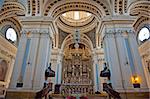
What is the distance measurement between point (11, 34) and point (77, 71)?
8.37m

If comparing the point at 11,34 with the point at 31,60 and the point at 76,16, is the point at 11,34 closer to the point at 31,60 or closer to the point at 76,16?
the point at 31,60

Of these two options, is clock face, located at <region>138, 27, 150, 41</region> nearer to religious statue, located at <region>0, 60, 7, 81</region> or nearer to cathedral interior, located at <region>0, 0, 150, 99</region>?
cathedral interior, located at <region>0, 0, 150, 99</region>

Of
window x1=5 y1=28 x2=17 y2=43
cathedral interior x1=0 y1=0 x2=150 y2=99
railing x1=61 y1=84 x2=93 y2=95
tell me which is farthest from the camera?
railing x1=61 y1=84 x2=93 y2=95

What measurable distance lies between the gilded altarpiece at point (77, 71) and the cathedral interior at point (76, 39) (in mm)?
109

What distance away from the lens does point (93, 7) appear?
12445 mm

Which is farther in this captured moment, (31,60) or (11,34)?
(11,34)

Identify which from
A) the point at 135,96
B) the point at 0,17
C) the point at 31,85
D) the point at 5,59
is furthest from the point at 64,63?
the point at 135,96

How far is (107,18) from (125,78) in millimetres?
4390

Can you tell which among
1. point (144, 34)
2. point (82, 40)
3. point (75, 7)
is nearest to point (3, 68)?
point (75, 7)

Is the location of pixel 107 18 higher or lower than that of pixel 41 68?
higher

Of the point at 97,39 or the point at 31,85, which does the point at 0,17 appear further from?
the point at 97,39

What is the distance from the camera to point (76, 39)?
55.2 ft

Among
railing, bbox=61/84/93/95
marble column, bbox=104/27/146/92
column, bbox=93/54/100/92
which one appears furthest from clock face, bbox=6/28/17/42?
marble column, bbox=104/27/146/92

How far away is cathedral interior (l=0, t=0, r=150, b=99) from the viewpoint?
944 cm
